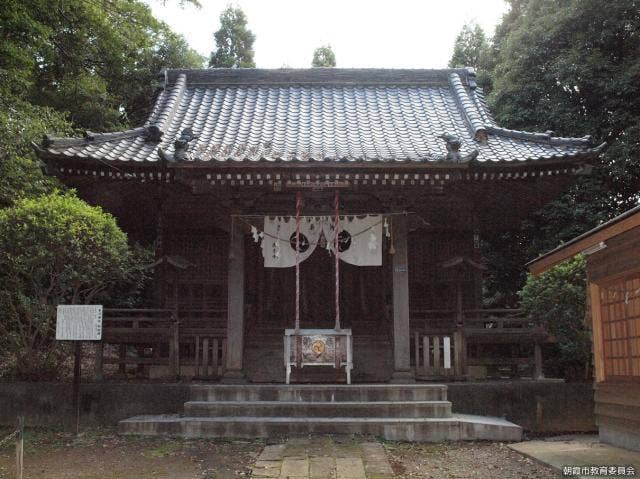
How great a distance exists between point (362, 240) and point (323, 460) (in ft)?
15.4

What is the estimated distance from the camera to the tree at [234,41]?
3003 centimetres

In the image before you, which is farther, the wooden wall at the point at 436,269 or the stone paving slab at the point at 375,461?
the wooden wall at the point at 436,269

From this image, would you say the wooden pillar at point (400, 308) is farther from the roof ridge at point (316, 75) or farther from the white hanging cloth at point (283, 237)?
the roof ridge at point (316, 75)

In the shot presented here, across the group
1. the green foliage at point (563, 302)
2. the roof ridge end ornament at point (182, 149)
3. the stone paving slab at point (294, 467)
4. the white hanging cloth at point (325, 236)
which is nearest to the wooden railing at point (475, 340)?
the green foliage at point (563, 302)

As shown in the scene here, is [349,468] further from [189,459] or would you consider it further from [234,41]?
[234,41]

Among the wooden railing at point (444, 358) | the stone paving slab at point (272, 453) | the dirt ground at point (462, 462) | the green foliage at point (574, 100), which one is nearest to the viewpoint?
the dirt ground at point (462, 462)

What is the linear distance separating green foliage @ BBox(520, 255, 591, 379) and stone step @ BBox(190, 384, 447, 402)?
2615 millimetres

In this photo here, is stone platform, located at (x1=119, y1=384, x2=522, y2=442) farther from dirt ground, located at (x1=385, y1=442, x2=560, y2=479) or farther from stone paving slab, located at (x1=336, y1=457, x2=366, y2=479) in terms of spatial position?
stone paving slab, located at (x1=336, y1=457, x2=366, y2=479)

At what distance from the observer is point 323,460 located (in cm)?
690

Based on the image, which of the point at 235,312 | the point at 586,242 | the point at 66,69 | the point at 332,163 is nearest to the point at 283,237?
the point at 235,312

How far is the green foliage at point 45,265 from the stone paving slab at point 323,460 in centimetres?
426

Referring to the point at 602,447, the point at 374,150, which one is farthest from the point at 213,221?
the point at 602,447

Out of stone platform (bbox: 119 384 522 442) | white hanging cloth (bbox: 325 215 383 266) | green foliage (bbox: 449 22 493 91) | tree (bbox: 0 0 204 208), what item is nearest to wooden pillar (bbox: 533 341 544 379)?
stone platform (bbox: 119 384 522 442)

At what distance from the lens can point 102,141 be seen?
1112 cm
